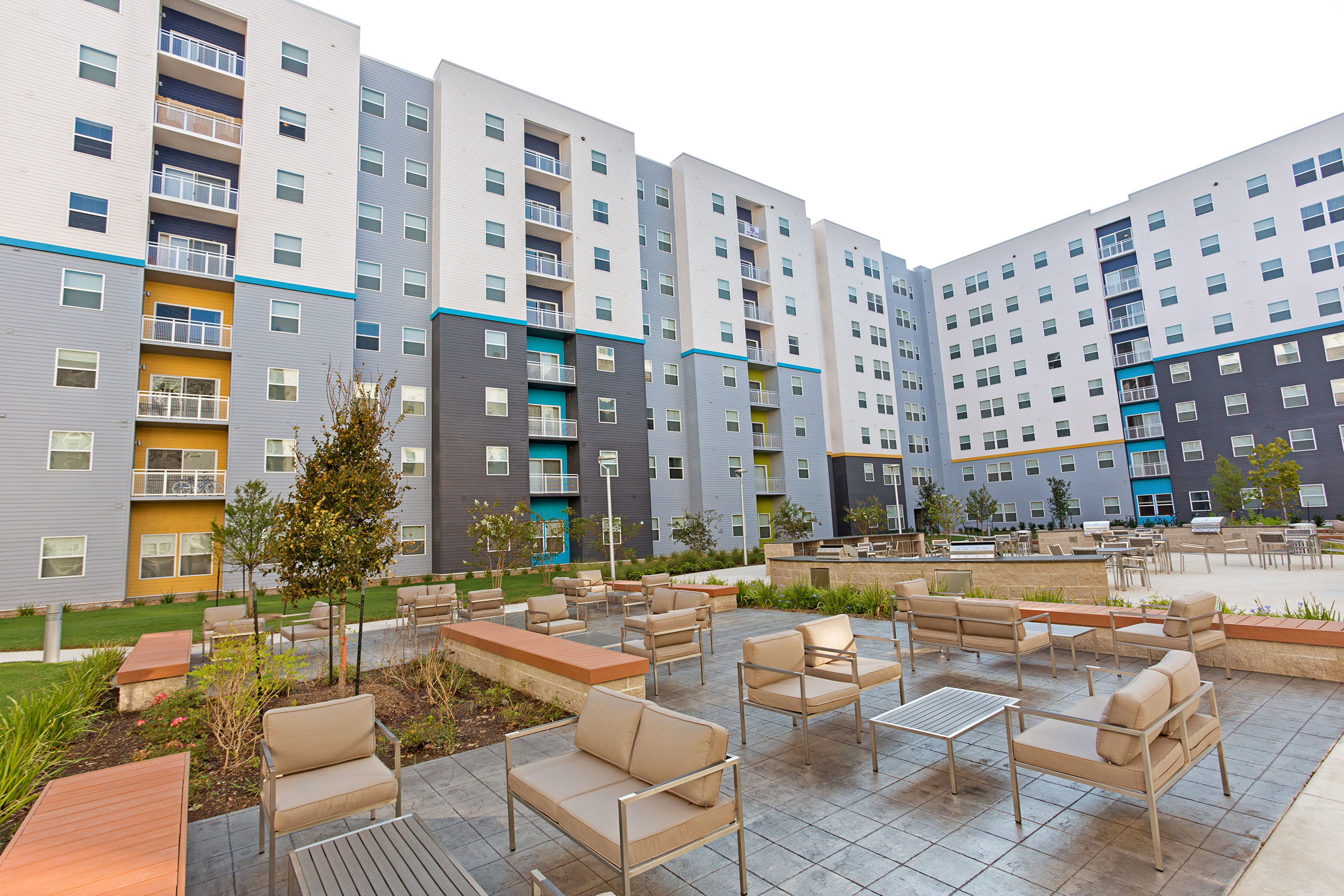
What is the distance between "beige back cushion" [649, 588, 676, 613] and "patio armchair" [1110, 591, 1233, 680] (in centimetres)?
544

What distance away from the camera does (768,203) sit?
39844mm

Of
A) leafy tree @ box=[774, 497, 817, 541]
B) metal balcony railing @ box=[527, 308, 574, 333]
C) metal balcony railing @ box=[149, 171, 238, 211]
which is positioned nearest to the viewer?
metal balcony railing @ box=[149, 171, 238, 211]

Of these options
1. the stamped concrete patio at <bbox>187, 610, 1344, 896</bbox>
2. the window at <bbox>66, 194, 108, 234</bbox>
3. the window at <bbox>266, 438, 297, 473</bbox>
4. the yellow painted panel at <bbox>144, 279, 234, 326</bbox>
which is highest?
the window at <bbox>66, 194, 108, 234</bbox>

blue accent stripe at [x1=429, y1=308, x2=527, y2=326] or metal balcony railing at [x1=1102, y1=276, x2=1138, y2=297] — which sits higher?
metal balcony railing at [x1=1102, y1=276, x2=1138, y2=297]

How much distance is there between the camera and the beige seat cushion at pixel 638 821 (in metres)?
2.76

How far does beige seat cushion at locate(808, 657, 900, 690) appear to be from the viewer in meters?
5.23

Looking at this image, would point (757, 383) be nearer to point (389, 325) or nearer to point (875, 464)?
point (875, 464)

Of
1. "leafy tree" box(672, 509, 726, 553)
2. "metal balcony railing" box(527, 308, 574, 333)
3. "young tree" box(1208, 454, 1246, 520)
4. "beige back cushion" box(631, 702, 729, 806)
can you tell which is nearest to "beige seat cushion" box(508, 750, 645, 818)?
"beige back cushion" box(631, 702, 729, 806)

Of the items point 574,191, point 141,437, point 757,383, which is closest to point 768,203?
point 757,383

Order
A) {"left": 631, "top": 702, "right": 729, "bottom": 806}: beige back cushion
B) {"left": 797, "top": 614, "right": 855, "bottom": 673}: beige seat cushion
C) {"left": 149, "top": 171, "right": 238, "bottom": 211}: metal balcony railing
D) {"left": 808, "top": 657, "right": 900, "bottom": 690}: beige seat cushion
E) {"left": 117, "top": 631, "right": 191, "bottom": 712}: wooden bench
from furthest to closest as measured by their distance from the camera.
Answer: {"left": 149, "top": 171, "right": 238, "bottom": 211}: metal balcony railing, {"left": 117, "top": 631, "right": 191, "bottom": 712}: wooden bench, {"left": 797, "top": 614, "right": 855, "bottom": 673}: beige seat cushion, {"left": 808, "top": 657, "right": 900, "bottom": 690}: beige seat cushion, {"left": 631, "top": 702, "right": 729, "bottom": 806}: beige back cushion

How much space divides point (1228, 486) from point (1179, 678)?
130 ft

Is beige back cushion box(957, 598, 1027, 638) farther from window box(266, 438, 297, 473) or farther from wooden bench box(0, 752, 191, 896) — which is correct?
window box(266, 438, 297, 473)

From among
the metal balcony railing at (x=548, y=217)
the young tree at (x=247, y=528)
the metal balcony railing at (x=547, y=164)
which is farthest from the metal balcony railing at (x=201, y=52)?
the young tree at (x=247, y=528)

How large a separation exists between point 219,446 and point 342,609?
67.0 feet
